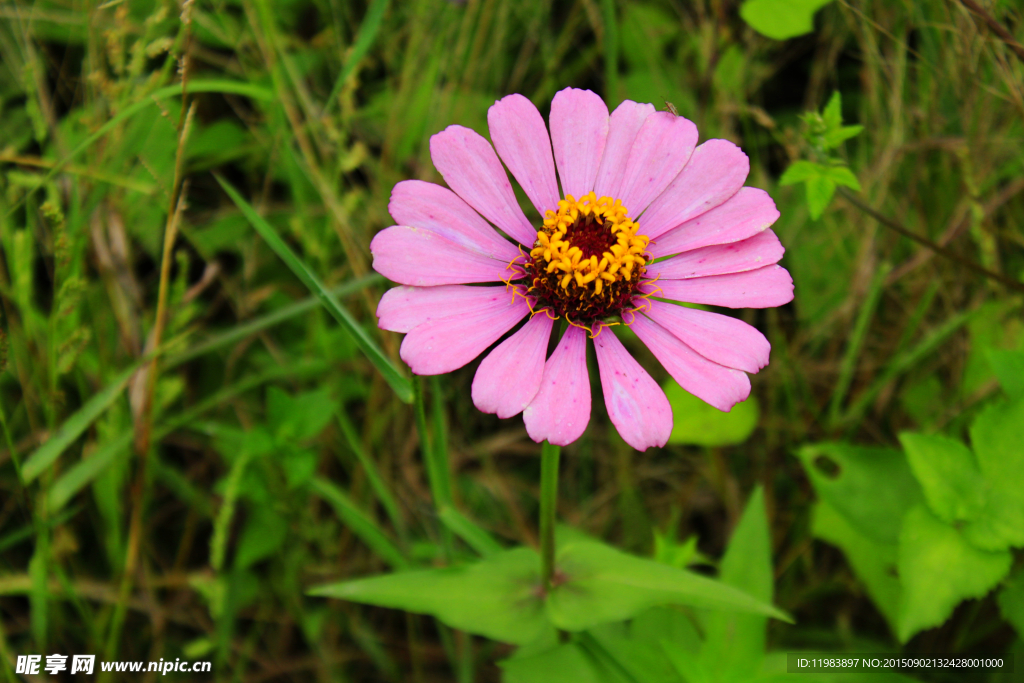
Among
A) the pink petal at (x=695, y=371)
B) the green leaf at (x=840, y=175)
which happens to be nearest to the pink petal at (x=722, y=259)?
the pink petal at (x=695, y=371)

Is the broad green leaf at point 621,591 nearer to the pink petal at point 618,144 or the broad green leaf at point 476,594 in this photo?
the broad green leaf at point 476,594

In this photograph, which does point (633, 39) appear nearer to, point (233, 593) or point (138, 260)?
point (138, 260)

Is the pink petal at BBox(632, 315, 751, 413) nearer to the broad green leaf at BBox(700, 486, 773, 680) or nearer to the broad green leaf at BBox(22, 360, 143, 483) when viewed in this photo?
the broad green leaf at BBox(700, 486, 773, 680)

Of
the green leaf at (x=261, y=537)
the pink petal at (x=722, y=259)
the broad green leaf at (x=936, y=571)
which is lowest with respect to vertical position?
the broad green leaf at (x=936, y=571)

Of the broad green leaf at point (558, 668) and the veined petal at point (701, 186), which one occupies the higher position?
the veined petal at point (701, 186)

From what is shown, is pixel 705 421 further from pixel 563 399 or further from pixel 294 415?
pixel 294 415

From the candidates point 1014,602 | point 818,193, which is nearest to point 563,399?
point 818,193
